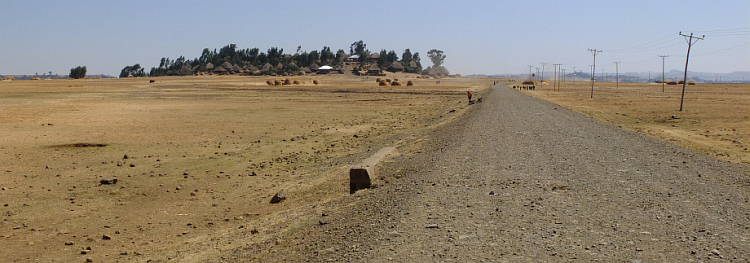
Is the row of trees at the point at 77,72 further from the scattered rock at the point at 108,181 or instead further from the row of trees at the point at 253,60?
the scattered rock at the point at 108,181

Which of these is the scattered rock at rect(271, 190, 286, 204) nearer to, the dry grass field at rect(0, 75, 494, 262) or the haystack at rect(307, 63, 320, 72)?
the dry grass field at rect(0, 75, 494, 262)

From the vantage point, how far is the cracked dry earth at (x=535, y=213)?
21.5 ft

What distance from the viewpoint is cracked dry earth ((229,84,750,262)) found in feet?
21.5

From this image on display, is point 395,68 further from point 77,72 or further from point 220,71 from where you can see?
point 77,72

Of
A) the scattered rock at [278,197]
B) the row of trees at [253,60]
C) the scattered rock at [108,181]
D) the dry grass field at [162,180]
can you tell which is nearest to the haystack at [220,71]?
the row of trees at [253,60]

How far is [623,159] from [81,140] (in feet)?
58.8

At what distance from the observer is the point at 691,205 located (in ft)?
28.1

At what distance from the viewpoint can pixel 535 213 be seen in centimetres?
798

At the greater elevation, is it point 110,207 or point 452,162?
point 452,162

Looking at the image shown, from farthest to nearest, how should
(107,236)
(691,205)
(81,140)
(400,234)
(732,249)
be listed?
(81,140)
(107,236)
(691,205)
(400,234)
(732,249)

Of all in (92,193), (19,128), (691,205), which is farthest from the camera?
(19,128)

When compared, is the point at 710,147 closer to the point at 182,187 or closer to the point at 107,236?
the point at 182,187

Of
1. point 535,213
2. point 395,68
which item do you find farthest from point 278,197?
point 395,68

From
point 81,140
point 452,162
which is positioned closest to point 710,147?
point 452,162
